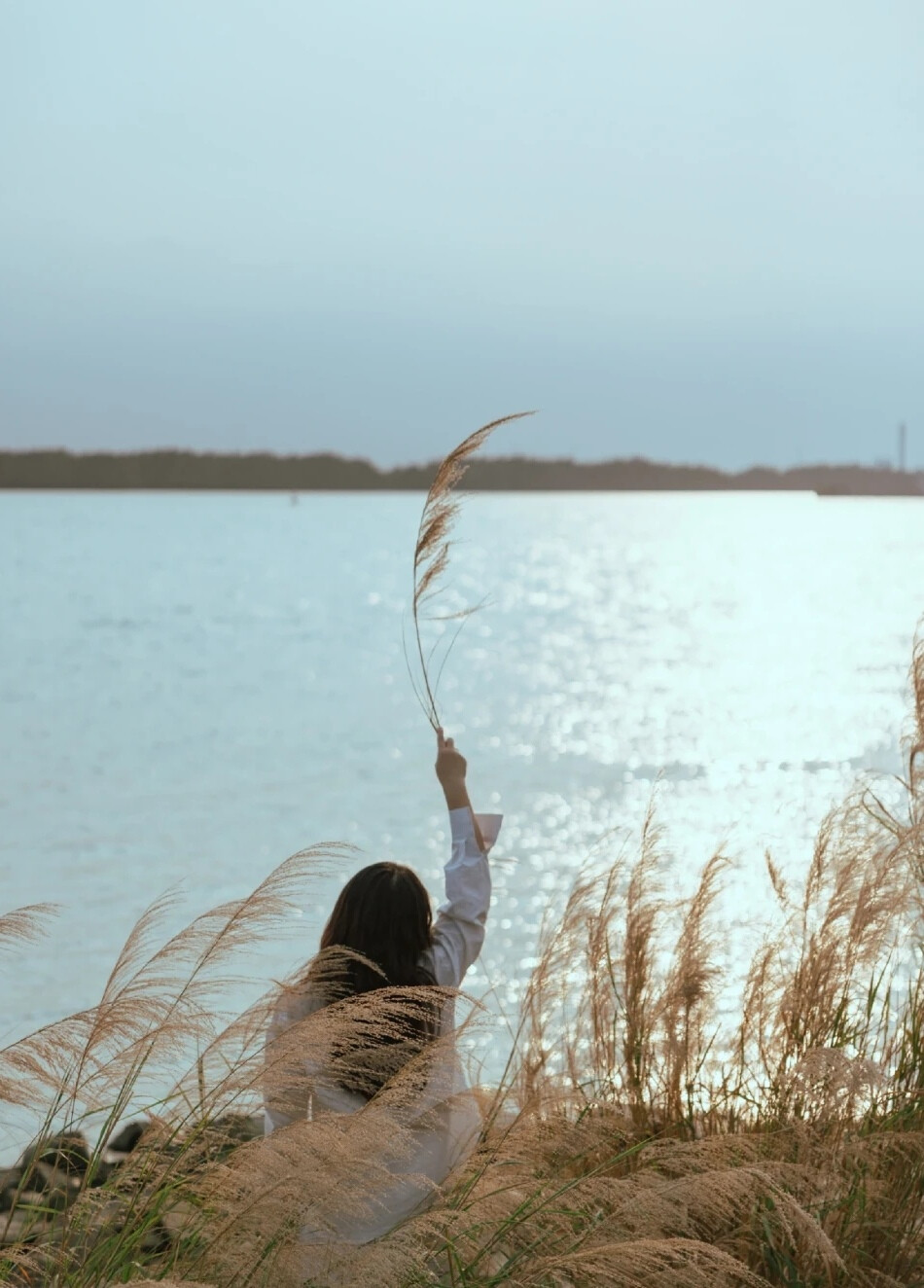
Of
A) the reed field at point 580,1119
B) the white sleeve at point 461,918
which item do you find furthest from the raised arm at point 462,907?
the reed field at point 580,1119

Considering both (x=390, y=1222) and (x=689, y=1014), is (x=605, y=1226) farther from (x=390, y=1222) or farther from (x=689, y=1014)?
(x=689, y=1014)

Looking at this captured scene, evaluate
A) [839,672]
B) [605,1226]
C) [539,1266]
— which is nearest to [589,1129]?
[605,1226]

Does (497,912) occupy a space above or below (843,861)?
below

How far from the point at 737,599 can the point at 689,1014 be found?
6602 centimetres

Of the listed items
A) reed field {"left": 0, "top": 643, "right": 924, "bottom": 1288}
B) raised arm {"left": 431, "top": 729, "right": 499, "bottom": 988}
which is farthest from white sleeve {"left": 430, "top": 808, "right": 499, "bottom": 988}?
reed field {"left": 0, "top": 643, "right": 924, "bottom": 1288}

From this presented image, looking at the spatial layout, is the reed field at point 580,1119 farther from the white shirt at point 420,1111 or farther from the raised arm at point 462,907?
the raised arm at point 462,907

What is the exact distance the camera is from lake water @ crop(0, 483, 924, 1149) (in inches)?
597

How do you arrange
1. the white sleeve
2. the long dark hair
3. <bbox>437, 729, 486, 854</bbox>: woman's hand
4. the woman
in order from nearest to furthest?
the woman
the long dark hair
the white sleeve
<bbox>437, 729, 486, 854</bbox>: woman's hand

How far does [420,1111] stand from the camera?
2674mm

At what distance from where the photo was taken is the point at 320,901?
13398 millimetres

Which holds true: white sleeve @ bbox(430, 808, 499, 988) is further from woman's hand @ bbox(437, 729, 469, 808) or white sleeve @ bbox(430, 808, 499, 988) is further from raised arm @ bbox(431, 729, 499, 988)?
woman's hand @ bbox(437, 729, 469, 808)

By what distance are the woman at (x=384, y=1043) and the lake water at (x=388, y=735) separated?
0.21 m

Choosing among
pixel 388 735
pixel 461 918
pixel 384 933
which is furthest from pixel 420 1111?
pixel 388 735

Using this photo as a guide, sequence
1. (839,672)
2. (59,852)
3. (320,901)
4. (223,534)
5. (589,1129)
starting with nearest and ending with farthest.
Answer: (589,1129) → (320,901) → (59,852) → (839,672) → (223,534)
